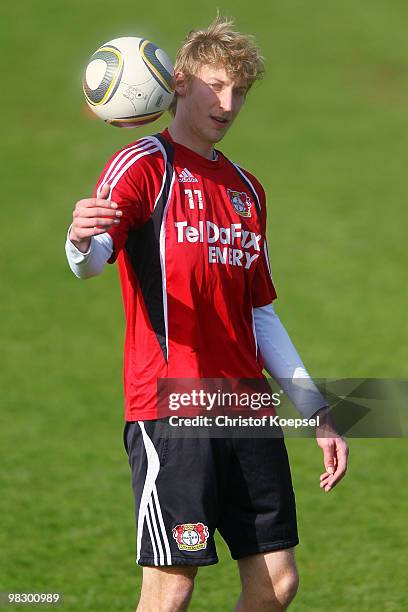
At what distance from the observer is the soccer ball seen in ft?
17.0

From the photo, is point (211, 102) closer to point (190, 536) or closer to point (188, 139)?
point (188, 139)

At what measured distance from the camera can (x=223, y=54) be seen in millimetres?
5059

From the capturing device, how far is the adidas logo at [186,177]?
5.00m

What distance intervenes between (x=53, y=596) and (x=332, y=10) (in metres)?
27.2

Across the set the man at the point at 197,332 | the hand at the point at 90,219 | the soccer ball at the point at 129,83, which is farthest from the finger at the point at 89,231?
the soccer ball at the point at 129,83

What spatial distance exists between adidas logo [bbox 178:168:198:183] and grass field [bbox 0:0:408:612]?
10.5 ft

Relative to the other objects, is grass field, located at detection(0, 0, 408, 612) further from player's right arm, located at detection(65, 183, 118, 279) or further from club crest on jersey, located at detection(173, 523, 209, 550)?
player's right arm, located at detection(65, 183, 118, 279)

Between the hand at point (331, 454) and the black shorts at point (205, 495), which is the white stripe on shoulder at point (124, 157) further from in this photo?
the hand at point (331, 454)

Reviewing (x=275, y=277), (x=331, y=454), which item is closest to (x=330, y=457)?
(x=331, y=454)

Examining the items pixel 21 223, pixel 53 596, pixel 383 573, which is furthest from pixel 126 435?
pixel 21 223

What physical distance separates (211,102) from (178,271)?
2.55 feet

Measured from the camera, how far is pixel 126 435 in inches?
200

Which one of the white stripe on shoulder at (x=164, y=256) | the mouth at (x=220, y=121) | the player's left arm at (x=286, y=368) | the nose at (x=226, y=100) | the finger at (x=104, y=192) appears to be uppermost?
the nose at (x=226, y=100)

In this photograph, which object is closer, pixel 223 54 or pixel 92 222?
pixel 92 222
